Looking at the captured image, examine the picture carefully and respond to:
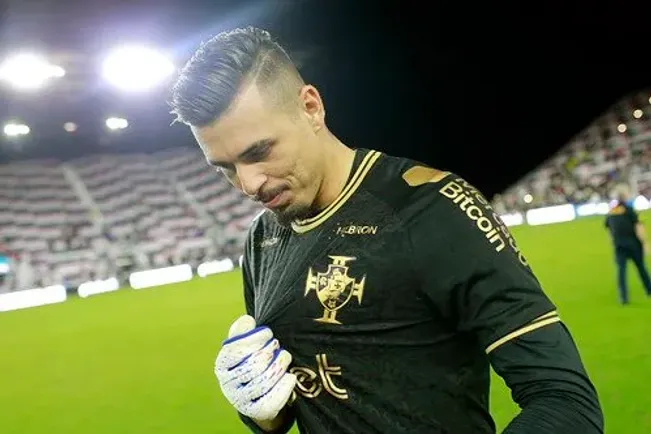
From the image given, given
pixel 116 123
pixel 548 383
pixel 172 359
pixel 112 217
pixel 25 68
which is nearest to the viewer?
pixel 548 383

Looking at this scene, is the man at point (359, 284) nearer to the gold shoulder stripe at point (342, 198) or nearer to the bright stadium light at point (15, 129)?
the gold shoulder stripe at point (342, 198)

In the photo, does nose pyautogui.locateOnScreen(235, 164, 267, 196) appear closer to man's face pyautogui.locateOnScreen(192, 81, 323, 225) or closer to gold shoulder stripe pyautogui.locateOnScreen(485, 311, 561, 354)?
man's face pyautogui.locateOnScreen(192, 81, 323, 225)

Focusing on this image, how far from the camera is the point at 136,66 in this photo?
73.5ft

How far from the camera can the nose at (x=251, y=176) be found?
5.76 ft

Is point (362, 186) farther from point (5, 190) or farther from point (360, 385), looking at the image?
point (5, 190)

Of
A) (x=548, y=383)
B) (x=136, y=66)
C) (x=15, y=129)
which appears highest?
(x=15, y=129)

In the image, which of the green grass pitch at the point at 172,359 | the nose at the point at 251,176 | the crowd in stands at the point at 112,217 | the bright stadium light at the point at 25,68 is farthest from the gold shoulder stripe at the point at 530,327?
the crowd in stands at the point at 112,217

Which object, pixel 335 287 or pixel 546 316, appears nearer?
pixel 546 316

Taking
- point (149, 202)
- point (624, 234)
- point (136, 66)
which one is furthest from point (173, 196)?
point (624, 234)

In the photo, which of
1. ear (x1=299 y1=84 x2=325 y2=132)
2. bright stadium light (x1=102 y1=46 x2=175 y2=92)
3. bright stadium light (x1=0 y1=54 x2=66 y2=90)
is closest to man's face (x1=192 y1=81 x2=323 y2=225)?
ear (x1=299 y1=84 x2=325 y2=132)

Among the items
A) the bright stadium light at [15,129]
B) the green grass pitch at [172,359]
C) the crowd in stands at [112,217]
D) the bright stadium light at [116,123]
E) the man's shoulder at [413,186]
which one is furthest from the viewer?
the bright stadium light at [116,123]

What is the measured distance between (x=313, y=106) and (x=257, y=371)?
0.65 metres

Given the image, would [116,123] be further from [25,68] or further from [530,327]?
[530,327]

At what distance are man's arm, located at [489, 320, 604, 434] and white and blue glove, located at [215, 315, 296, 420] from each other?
53 cm
